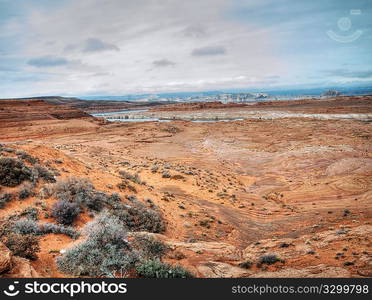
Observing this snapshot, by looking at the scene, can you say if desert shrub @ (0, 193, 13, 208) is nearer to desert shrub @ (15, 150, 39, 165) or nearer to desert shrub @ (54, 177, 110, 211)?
desert shrub @ (54, 177, 110, 211)

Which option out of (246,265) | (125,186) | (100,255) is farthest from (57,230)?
(125,186)

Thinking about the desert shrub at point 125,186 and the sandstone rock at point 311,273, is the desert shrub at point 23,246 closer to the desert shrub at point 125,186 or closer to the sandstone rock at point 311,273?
the sandstone rock at point 311,273

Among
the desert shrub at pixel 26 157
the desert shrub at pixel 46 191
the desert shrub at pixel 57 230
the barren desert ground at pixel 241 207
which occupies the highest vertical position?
the desert shrub at pixel 26 157

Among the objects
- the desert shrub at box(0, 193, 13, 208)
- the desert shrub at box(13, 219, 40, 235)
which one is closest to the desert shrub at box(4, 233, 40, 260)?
the desert shrub at box(13, 219, 40, 235)

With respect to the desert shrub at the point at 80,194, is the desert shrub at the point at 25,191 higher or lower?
higher

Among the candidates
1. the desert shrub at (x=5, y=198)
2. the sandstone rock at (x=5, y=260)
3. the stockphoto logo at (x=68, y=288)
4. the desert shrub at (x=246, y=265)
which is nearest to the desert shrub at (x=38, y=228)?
the desert shrub at (x=5, y=198)

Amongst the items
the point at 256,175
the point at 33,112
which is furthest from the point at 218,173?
the point at 33,112

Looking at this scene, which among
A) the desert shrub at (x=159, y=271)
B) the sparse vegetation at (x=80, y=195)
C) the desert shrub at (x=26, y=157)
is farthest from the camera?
the desert shrub at (x=26, y=157)

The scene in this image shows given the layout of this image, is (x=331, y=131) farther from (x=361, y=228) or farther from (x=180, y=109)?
(x=180, y=109)
